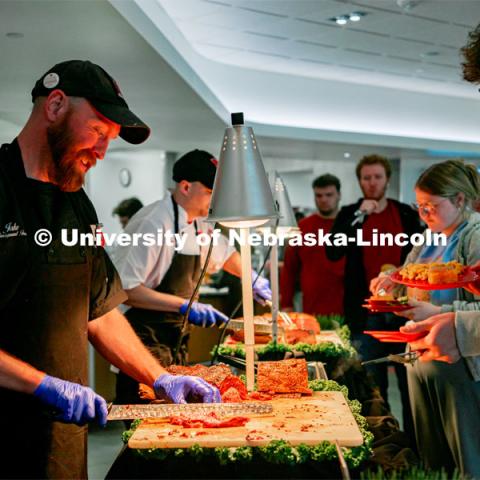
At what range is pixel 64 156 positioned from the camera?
6.42 feet

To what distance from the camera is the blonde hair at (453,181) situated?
9.80 feet

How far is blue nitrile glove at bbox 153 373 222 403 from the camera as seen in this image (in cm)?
197

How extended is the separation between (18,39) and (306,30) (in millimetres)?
2760

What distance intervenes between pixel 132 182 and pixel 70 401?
340 inches

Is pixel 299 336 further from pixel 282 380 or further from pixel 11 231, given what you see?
pixel 11 231

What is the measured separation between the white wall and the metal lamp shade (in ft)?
26.9

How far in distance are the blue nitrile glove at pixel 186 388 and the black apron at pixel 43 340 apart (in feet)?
0.75

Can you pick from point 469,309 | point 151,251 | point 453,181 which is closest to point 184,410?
point 469,309

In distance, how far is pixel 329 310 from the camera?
15.8 feet

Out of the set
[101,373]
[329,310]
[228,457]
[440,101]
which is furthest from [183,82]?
[440,101]

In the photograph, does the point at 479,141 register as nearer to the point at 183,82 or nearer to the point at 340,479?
the point at 183,82

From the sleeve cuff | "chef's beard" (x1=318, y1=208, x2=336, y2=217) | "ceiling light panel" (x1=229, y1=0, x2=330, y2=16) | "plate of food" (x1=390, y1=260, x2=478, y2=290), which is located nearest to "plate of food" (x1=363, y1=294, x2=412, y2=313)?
"plate of food" (x1=390, y1=260, x2=478, y2=290)

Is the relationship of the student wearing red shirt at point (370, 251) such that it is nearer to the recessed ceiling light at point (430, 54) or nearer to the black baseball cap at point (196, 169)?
the black baseball cap at point (196, 169)

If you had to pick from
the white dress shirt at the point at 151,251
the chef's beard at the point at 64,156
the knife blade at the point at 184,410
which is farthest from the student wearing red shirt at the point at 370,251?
the chef's beard at the point at 64,156
